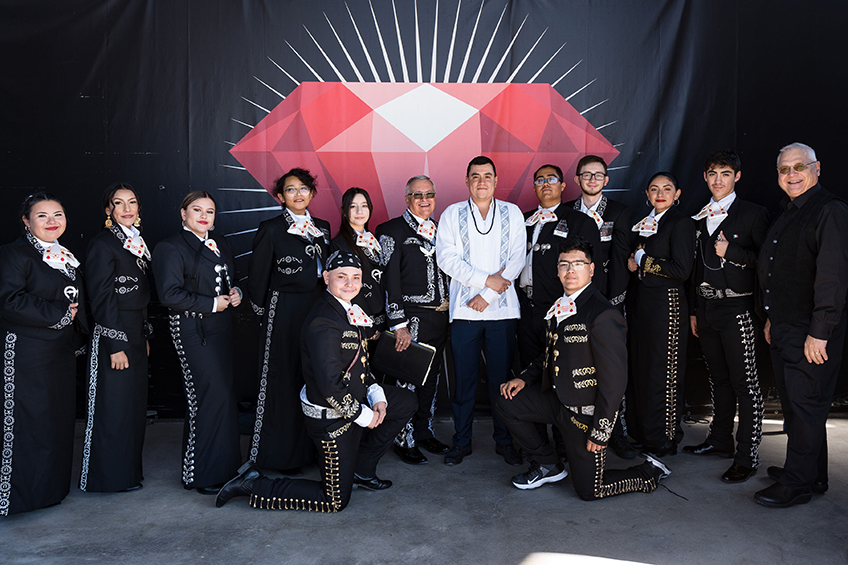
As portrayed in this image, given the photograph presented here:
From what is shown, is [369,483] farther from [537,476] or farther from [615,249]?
[615,249]

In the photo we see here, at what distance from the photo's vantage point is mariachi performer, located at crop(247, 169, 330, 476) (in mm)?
3463

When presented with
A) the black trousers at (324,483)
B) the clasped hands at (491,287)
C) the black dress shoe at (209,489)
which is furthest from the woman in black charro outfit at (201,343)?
the clasped hands at (491,287)

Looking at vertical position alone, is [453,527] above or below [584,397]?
below

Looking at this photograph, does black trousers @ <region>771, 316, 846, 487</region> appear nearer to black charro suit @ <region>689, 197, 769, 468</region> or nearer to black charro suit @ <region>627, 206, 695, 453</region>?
black charro suit @ <region>689, 197, 769, 468</region>

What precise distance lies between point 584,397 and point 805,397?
1099mm

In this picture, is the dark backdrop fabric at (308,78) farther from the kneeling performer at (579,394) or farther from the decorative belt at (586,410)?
the decorative belt at (586,410)

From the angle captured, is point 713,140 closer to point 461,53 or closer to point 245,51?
point 461,53

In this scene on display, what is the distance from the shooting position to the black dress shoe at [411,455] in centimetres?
362

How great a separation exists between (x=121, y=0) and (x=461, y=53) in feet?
8.06

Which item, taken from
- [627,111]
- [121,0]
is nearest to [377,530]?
[627,111]

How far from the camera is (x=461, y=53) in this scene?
14.4 feet

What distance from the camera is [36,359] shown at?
2.99 meters

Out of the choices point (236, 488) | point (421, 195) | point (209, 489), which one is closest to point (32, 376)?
point (209, 489)

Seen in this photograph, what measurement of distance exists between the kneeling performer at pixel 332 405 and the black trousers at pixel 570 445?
2.46ft
